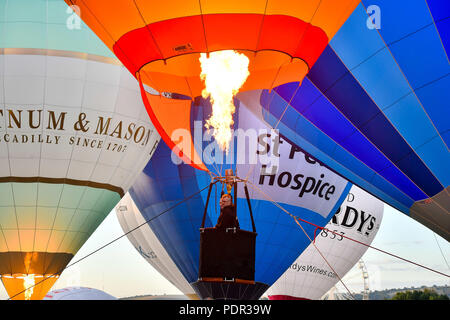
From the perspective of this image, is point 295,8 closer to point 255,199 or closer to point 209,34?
point 209,34

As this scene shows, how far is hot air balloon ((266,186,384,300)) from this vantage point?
1030cm

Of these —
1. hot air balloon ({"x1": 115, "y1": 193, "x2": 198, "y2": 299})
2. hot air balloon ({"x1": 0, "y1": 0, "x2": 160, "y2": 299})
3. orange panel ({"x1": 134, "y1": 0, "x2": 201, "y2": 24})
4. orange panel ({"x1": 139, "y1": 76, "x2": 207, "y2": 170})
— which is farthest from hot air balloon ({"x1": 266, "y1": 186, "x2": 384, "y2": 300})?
orange panel ({"x1": 134, "y1": 0, "x2": 201, "y2": 24})

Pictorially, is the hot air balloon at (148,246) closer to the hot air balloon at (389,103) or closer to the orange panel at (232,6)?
the hot air balloon at (389,103)

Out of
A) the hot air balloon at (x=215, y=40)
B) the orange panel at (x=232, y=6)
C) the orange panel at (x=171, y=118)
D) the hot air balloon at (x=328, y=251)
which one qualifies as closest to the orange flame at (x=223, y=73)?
the hot air balloon at (x=215, y=40)

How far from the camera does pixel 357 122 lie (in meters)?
5.79

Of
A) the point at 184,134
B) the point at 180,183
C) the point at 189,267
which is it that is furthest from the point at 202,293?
the point at 184,134

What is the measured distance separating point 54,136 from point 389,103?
4043mm

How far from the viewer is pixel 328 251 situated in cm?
1059

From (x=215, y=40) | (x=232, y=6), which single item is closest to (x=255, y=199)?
(x=215, y=40)

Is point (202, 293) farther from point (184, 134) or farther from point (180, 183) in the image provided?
point (184, 134)

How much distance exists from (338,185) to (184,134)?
375cm

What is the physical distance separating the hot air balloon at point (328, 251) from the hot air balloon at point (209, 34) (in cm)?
548

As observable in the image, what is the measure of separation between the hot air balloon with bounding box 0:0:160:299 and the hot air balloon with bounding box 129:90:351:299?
0.83 metres

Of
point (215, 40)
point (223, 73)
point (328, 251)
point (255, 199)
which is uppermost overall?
point (215, 40)
